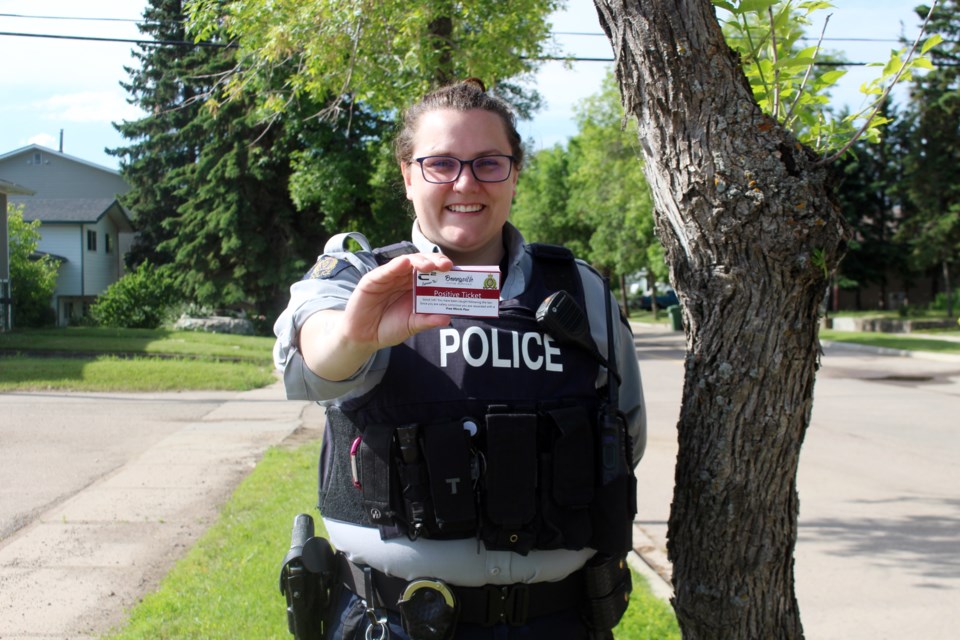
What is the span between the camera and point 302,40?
23.0ft

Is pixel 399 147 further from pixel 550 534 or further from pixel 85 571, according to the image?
pixel 85 571

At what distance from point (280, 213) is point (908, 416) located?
21.0 m

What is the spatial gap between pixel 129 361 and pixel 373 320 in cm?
1516

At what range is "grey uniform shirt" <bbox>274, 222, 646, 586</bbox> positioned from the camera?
5.97ft

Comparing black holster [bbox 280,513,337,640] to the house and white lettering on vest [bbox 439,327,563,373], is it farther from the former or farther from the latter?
the house

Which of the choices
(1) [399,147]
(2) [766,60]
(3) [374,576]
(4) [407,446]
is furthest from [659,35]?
(3) [374,576]

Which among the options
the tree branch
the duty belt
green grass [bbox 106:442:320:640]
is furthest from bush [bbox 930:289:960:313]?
the duty belt

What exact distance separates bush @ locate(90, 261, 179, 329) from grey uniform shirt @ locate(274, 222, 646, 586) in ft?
83.8

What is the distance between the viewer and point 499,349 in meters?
1.97

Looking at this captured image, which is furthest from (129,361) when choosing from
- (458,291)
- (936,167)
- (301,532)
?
(936,167)

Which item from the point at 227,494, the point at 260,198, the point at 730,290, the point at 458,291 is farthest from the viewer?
the point at 260,198

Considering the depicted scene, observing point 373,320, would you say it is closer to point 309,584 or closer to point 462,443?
point 462,443

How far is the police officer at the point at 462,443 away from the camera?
1896 millimetres

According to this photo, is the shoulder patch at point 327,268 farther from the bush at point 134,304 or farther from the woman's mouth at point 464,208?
the bush at point 134,304
